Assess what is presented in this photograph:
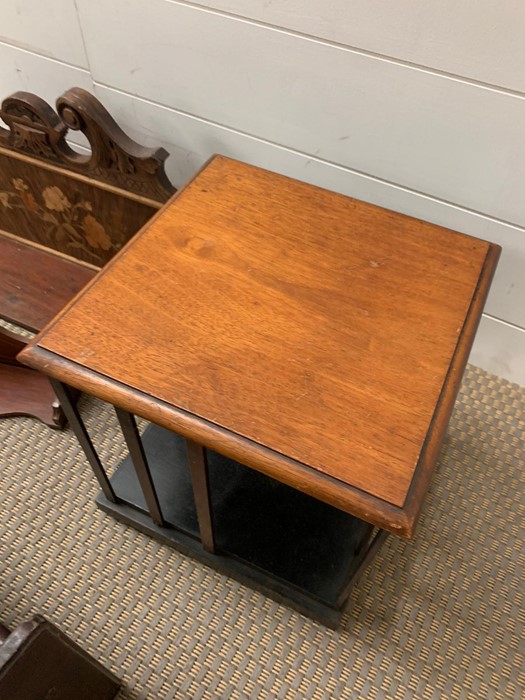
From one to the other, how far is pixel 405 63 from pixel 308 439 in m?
0.60

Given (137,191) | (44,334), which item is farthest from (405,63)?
(44,334)

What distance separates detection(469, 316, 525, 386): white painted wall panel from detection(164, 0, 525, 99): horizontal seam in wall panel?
1.58 feet

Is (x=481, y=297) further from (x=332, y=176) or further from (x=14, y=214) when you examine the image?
(x=14, y=214)

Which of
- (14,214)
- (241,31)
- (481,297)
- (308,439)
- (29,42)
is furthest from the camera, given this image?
(14,214)

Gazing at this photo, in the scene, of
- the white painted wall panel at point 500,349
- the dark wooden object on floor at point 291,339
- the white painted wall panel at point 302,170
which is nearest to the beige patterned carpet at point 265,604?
the dark wooden object on floor at point 291,339

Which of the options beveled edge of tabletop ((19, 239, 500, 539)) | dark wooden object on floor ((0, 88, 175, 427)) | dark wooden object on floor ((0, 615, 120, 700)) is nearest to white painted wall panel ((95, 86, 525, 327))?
dark wooden object on floor ((0, 88, 175, 427))

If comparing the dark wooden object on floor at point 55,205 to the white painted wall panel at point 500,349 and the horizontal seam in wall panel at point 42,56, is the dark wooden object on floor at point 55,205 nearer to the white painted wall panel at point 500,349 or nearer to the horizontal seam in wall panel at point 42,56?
the horizontal seam in wall panel at point 42,56

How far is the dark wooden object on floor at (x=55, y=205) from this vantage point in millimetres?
1090

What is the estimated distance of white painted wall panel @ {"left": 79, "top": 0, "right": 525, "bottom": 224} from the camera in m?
0.90

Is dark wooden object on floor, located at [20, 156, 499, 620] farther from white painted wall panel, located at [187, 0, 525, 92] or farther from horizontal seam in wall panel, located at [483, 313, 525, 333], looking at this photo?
horizontal seam in wall panel, located at [483, 313, 525, 333]

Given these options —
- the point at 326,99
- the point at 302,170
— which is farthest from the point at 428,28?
the point at 302,170

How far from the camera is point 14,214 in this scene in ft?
4.58

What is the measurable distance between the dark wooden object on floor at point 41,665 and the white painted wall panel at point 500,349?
3.09 feet

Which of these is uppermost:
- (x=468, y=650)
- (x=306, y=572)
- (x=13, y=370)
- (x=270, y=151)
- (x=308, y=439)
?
(x=270, y=151)
